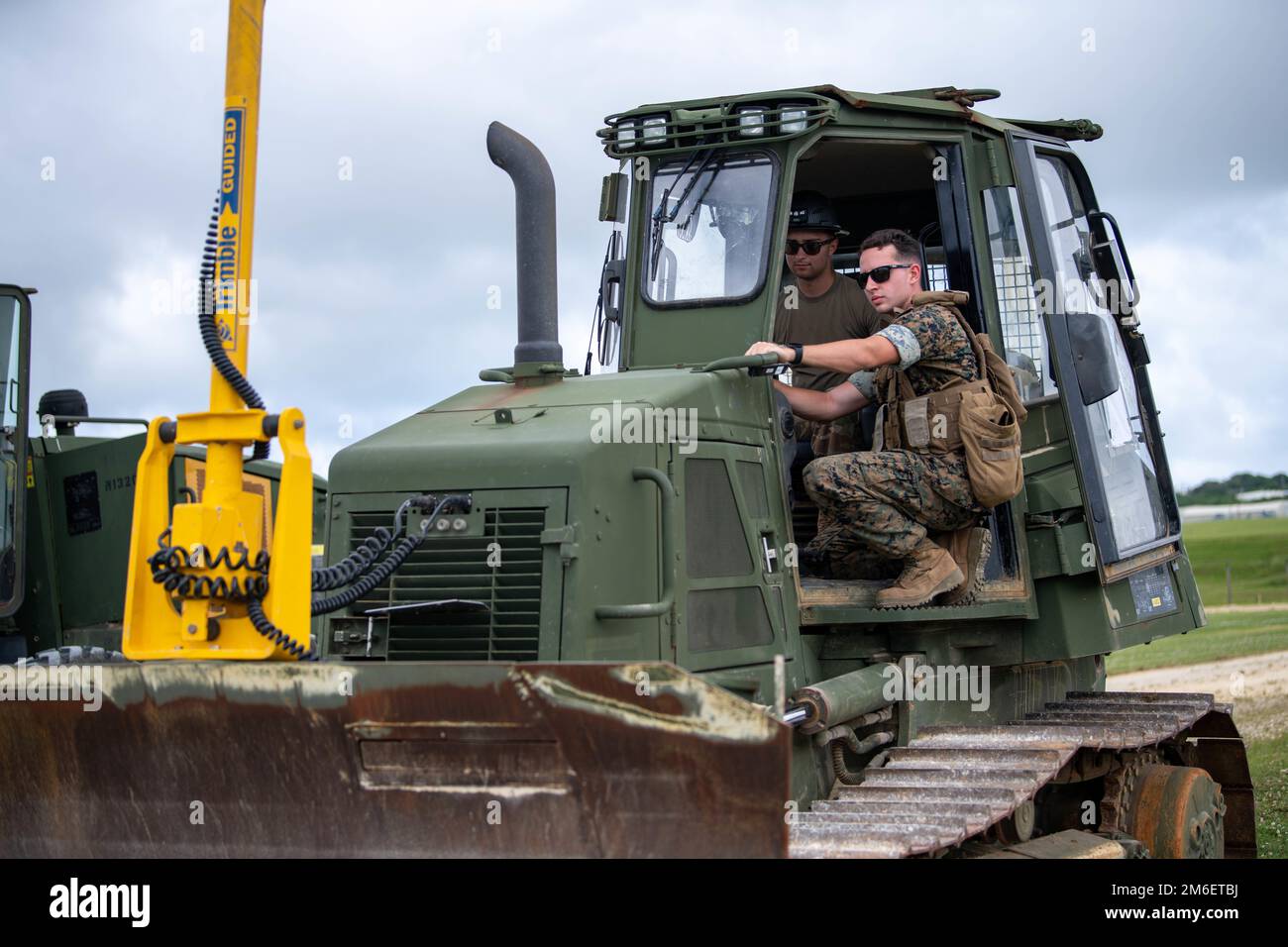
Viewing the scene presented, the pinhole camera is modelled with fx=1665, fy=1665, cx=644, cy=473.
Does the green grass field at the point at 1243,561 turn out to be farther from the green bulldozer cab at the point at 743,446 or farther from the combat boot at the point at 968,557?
the combat boot at the point at 968,557

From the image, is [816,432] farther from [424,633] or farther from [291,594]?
[291,594]

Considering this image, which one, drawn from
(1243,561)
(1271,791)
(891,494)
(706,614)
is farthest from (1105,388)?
(1243,561)

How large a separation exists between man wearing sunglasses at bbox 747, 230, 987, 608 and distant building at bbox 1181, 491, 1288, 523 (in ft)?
269

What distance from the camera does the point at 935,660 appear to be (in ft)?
22.9

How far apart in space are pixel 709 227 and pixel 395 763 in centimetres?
289

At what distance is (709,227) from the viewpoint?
23.0ft

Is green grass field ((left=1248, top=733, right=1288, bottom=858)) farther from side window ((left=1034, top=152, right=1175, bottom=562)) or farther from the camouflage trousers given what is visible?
the camouflage trousers

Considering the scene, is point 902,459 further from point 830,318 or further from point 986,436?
point 830,318

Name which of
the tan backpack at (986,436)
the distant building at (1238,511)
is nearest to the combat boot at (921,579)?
the tan backpack at (986,436)

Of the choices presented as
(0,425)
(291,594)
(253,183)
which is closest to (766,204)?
(253,183)

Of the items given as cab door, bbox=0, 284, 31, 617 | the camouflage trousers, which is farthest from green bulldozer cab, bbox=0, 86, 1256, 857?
cab door, bbox=0, 284, 31, 617

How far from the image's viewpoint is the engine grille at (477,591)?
5777mm

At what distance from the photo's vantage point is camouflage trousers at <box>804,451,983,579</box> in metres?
6.66

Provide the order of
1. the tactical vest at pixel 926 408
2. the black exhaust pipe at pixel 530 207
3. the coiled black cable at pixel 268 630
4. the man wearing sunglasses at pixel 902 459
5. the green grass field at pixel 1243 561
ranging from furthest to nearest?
the green grass field at pixel 1243 561 → the tactical vest at pixel 926 408 → the man wearing sunglasses at pixel 902 459 → the black exhaust pipe at pixel 530 207 → the coiled black cable at pixel 268 630
